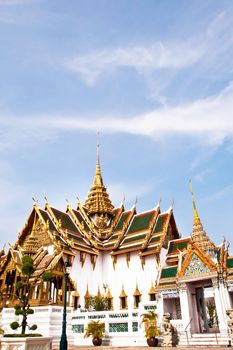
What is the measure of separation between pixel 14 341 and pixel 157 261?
15.6 m

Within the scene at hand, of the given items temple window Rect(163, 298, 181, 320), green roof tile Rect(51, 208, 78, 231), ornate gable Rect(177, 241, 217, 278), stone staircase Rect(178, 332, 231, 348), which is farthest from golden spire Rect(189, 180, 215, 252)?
green roof tile Rect(51, 208, 78, 231)

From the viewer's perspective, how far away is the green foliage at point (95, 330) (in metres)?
13.6

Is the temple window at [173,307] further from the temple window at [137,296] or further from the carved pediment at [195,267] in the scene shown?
the temple window at [137,296]

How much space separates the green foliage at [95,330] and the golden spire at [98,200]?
1717 cm

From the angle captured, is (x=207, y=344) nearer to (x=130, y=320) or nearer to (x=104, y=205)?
(x=130, y=320)

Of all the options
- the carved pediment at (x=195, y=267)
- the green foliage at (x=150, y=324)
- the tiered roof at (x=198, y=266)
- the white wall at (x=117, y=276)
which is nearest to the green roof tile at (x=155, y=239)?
the white wall at (x=117, y=276)

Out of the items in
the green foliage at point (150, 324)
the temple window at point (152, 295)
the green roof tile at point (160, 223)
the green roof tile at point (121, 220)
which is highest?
the green roof tile at point (121, 220)

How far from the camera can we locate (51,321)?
14.1m

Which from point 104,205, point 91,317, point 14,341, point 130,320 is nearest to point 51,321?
point 91,317

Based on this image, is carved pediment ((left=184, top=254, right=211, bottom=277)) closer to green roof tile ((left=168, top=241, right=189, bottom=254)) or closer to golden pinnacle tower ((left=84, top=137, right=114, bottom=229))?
green roof tile ((left=168, top=241, right=189, bottom=254))

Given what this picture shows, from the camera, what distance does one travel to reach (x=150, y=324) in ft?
41.7

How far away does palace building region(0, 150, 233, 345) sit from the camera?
45.1ft

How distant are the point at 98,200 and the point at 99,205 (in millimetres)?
801

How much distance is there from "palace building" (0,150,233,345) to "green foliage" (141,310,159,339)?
0.58 m
